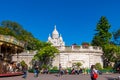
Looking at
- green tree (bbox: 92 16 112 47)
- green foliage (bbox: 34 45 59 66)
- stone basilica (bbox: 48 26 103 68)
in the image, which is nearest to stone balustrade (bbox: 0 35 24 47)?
green foliage (bbox: 34 45 59 66)

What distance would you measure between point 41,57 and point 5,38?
25.8 meters

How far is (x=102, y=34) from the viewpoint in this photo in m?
74.9

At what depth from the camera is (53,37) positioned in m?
124

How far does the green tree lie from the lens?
73.7 metres

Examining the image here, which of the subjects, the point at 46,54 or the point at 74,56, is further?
the point at 74,56

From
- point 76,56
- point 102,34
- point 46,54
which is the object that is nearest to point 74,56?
point 76,56

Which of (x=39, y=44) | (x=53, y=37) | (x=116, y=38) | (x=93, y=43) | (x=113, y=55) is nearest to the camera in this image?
(x=113, y=55)

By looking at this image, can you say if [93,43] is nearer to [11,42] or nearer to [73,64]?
[73,64]

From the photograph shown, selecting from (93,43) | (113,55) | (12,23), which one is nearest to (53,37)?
(12,23)

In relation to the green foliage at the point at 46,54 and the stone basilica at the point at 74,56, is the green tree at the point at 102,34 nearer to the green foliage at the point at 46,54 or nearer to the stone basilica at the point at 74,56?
the stone basilica at the point at 74,56

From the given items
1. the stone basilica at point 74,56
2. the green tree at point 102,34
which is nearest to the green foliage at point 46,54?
the stone basilica at point 74,56

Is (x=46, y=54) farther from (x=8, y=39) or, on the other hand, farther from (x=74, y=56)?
(x=8, y=39)

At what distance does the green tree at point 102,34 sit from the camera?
242 feet

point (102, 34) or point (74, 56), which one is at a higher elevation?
point (102, 34)
